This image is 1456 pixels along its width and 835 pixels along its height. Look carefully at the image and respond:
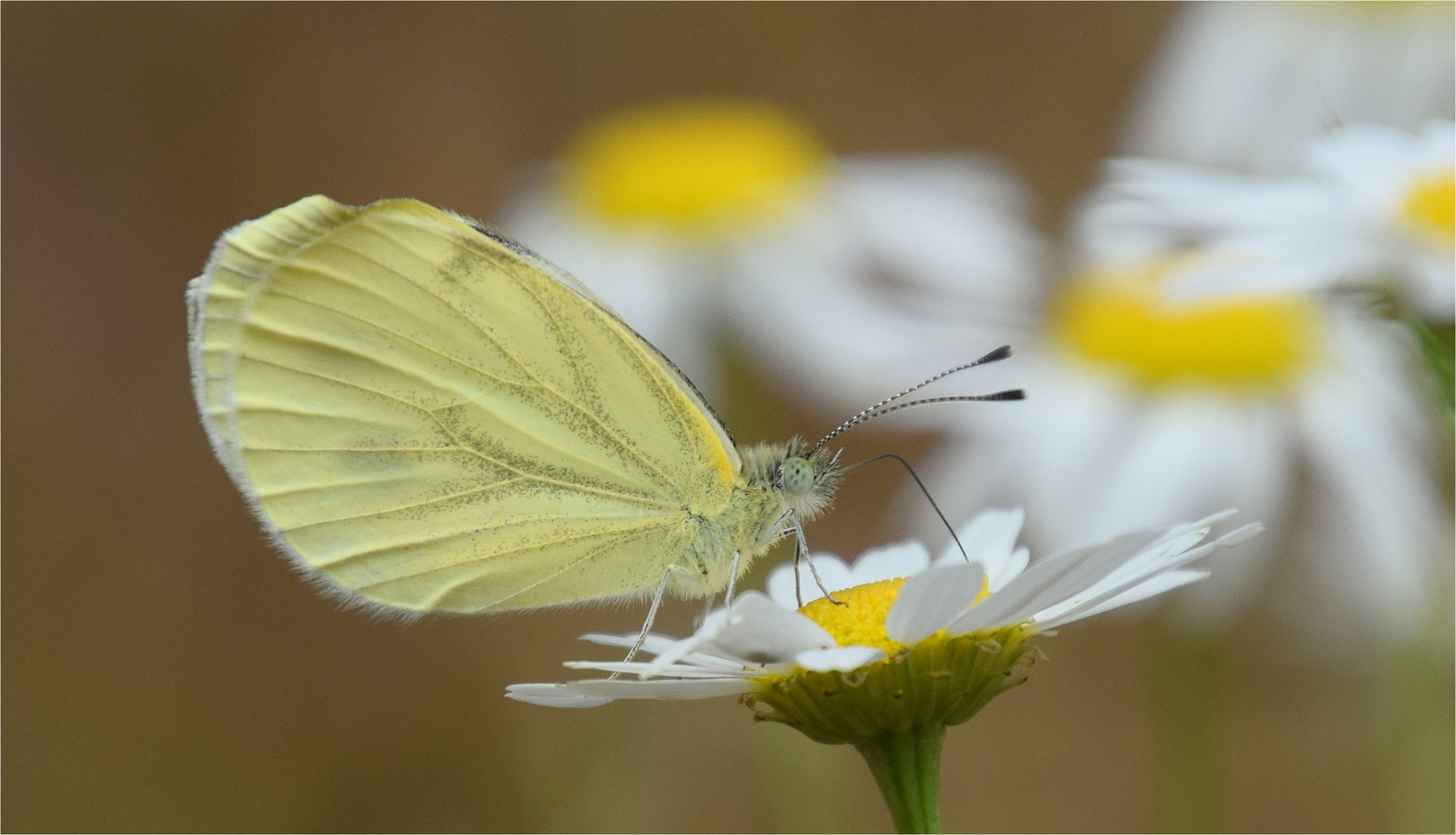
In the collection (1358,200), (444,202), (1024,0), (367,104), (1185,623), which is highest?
(1024,0)

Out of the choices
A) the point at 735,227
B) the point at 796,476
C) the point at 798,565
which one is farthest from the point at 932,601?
the point at 735,227

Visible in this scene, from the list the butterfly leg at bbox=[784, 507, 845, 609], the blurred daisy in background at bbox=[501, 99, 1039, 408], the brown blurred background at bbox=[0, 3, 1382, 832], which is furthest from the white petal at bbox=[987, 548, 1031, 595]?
the blurred daisy in background at bbox=[501, 99, 1039, 408]

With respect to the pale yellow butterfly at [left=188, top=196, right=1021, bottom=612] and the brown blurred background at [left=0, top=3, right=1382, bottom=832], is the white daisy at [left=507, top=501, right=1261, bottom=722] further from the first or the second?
the brown blurred background at [left=0, top=3, right=1382, bottom=832]

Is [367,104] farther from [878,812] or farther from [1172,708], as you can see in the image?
[1172,708]

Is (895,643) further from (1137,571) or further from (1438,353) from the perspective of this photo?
(1438,353)

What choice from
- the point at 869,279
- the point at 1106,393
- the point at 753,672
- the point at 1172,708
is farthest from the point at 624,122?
the point at 753,672

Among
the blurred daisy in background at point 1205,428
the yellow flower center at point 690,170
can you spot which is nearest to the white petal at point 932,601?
the blurred daisy in background at point 1205,428
